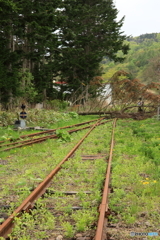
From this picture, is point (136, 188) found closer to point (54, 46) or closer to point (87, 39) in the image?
point (54, 46)

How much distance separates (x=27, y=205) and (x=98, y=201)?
133 centimetres

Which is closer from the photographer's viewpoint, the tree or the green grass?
the green grass

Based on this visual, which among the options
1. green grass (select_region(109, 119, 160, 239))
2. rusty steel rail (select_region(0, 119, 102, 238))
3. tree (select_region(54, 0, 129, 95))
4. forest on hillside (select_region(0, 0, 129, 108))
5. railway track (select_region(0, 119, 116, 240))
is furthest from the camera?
tree (select_region(54, 0, 129, 95))

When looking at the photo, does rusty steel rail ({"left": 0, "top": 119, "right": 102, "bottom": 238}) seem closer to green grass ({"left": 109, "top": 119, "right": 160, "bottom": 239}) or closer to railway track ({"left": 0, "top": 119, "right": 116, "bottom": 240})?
railway track ({"left": 0, "top": 119, "right": 116, "bottom": 240})

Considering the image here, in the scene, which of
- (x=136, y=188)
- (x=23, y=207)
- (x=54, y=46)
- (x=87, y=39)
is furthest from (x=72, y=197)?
(x=87, y=39)

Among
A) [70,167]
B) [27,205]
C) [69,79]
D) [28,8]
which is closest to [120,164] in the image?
[70,167]

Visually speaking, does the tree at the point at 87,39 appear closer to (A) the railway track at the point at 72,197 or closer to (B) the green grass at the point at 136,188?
(B) the green grass at the point at 136,188

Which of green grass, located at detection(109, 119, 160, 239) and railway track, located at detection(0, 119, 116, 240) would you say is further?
green grass, located at detection(109, 119, 160, 239)

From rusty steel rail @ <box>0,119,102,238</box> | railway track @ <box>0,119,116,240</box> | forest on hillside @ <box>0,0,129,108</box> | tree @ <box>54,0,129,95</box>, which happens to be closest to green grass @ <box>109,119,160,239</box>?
railway track @ <box>0,119,116,240</box>

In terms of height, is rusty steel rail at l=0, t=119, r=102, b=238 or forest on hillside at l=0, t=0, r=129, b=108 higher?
forest on hillside at l=0, t=0, r=129, b=108

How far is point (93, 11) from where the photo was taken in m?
32.9

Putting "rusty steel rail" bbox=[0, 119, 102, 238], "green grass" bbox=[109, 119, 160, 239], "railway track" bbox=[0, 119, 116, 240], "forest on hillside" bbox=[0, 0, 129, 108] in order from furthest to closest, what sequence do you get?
1. "forest on hillside" bbox=[0, 0, 129, 108]
2. "green grass" bbox=[109, 119, 160, 239]
3. "railway track" bbox=[0, 119, 116, 240]
4. "rusty steel rail" bbox=[0, 119, 102, 238]

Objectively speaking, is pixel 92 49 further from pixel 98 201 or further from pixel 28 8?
pixel 98 201

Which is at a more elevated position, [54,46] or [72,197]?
[54,46]
